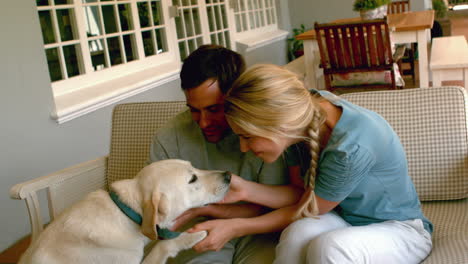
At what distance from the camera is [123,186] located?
5.08ft

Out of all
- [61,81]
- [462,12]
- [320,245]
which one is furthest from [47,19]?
[462,12]

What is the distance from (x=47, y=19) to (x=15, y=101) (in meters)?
0.80

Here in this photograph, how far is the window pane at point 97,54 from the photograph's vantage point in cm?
382

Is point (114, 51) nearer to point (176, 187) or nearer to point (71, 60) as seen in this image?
point (71, 60)

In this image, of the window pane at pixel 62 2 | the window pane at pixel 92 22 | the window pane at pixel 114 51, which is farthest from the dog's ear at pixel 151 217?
the window pane at pixel 114 51

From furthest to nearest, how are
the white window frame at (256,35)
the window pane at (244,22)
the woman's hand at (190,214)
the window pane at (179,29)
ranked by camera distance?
the window pane at (244,22) → the white window frame at (256,35) → the window pane at (179,29) → the woman's hand at (190,214)

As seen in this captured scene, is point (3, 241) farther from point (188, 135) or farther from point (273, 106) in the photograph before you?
point (273, 106)

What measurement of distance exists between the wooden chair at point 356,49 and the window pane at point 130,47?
1604 millimetres

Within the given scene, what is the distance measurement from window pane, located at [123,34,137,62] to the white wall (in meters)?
1.15

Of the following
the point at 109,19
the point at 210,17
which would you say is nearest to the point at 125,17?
the point at 109,19

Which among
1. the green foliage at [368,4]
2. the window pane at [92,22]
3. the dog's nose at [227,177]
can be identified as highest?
the window pane at [92,22]

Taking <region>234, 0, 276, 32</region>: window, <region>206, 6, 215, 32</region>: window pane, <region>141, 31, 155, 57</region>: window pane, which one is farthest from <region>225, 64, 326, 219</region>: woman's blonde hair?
<region>234, 0, 276, 32</region>: window

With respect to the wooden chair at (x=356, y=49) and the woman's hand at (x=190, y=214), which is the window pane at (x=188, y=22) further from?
the woman's hand at (x=190, y=214)

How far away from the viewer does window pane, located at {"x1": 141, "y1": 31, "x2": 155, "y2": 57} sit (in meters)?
4.56
